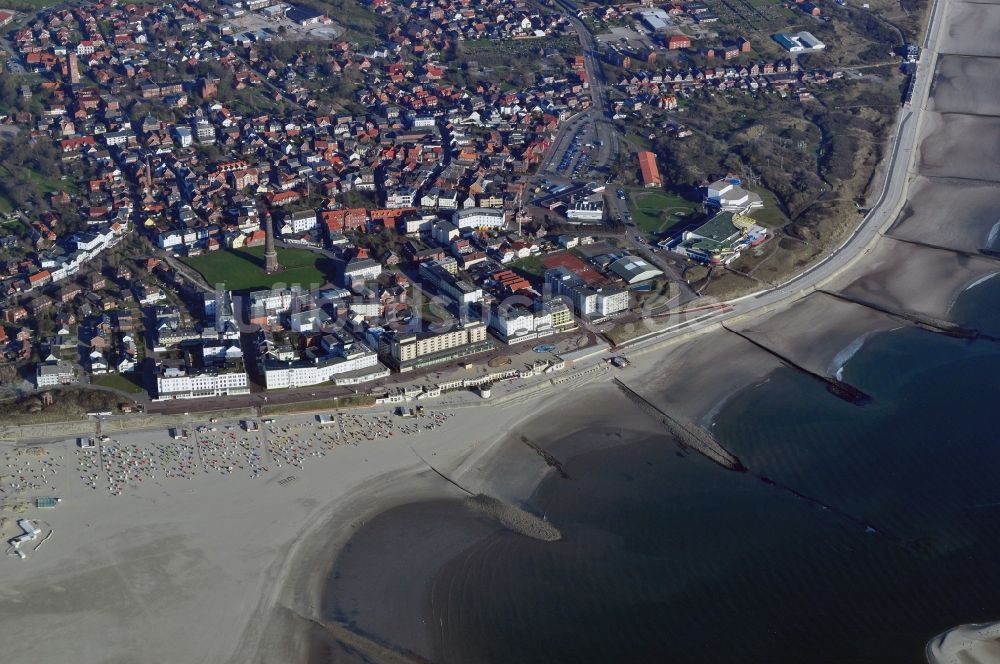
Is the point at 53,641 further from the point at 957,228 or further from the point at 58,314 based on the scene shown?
the point at 957,228

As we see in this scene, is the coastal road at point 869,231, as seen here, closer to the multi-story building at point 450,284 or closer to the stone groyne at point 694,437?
the stone groyne at point 694,437

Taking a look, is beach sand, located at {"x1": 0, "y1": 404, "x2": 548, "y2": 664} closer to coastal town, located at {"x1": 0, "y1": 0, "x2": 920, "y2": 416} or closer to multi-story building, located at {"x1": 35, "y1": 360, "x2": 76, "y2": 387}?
multi-story building, located at {"x1": 35, "y1": 360, "x2": 76, "y2": 387}

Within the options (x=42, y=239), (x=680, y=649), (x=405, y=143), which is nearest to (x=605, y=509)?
(x=680, y=649)

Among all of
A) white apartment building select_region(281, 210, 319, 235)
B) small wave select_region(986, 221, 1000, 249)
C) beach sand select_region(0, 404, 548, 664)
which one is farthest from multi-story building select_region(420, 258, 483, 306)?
small wave select_region(986, 221, 1000, 249)

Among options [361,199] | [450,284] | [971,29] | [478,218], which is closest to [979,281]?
[478,218]

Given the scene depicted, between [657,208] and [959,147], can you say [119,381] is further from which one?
[959,147]

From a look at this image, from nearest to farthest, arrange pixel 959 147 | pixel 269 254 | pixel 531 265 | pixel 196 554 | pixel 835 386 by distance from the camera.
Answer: pixel 196 554 < pixel 835 386 < pixel 269 254 < pixel 531 265 < pixel 959 147

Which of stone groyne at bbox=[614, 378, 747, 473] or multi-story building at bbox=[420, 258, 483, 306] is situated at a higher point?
multi-story building at bbox=[420, 258, 483, 306]
